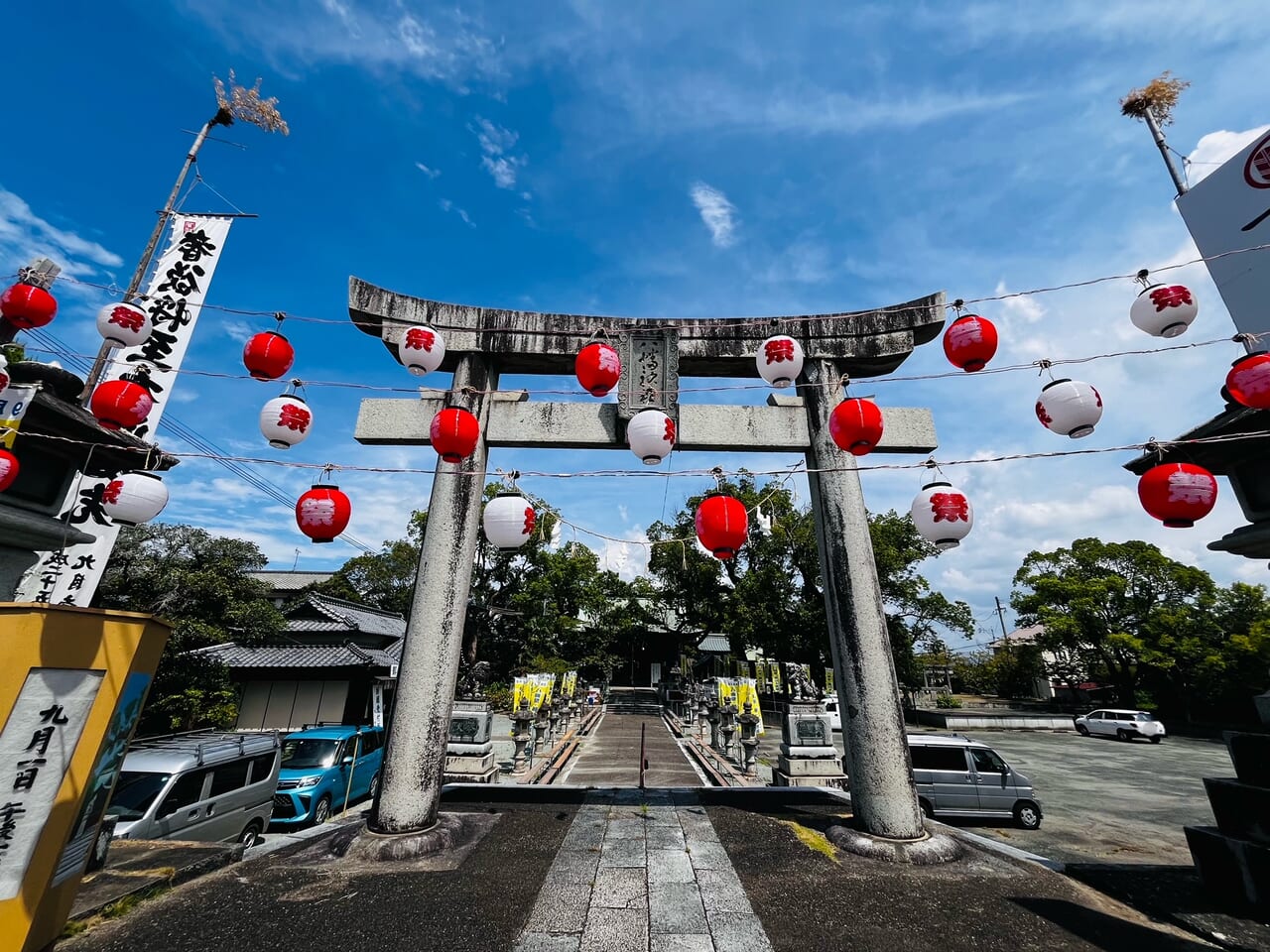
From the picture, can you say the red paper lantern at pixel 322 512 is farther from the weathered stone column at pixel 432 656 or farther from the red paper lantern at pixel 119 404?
the red paper lantern at pixel 119 404

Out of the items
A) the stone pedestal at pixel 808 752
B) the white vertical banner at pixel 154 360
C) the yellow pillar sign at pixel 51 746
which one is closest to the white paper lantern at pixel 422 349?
the white vertical banner at pixel 154 360

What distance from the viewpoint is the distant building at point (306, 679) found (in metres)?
19.0

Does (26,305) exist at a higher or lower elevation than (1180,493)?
higher

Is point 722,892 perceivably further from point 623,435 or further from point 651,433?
point 623,435

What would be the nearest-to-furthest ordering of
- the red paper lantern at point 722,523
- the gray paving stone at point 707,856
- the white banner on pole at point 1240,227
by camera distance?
1. the gray paving stone at point 707,856
2. the red paper lantern at point 722,523
3. the white banner on pole at point 1240,227

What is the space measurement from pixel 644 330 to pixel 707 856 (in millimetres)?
6611

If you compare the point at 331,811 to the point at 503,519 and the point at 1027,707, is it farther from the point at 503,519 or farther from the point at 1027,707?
the point at 1027,707

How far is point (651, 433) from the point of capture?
5.86 metres

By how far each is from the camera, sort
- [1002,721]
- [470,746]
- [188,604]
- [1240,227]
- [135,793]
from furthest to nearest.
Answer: [1002,721] < [188,604] < [470,746] < [1240,227] < [135,793]

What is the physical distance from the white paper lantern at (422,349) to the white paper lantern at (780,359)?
13.7 ft

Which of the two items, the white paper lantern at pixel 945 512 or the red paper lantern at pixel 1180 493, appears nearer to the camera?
the red paper lantern at pixel 1180 493

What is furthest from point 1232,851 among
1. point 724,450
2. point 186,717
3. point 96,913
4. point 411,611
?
point 186,717

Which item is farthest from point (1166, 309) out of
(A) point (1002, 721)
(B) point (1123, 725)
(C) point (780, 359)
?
(A) point (1002, 721)

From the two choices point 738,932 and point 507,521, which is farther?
point 507,521
